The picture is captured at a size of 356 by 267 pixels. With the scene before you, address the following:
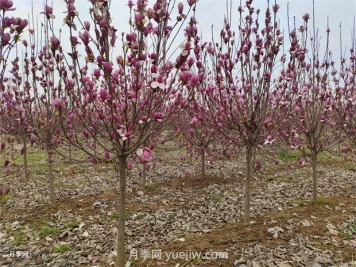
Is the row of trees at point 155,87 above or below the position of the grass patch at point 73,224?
above

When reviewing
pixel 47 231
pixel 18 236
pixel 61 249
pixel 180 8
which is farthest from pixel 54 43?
pixel 18 236

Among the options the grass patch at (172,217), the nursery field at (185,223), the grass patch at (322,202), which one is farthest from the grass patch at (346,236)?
the grass patch at (172,217)

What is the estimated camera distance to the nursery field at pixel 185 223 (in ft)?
12.9

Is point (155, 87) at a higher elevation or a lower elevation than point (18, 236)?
higher

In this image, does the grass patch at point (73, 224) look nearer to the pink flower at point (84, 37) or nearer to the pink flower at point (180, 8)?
the pink flower at point (84, 37)

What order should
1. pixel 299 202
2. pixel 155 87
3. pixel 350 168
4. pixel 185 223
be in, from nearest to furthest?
pixel 155 87
pixel 185 223
pixel 299 202
pixel 350 168

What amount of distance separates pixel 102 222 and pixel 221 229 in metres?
2.24

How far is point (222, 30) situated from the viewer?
4371mm

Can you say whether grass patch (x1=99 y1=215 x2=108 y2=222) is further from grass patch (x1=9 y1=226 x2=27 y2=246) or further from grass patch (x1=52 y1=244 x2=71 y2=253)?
grass patch (x1=9 y1=226 x2=27 y2=246)

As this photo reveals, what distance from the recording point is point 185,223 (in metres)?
5.23

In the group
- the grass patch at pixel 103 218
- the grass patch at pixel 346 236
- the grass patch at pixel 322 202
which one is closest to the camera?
the grass patch at pixel 346 236

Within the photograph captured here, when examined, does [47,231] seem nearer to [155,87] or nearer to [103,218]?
[103,218]

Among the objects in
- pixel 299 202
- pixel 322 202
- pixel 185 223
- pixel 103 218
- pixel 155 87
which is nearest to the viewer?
pixel 155 87

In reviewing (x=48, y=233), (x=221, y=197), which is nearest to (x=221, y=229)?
(x=221, y=197)
